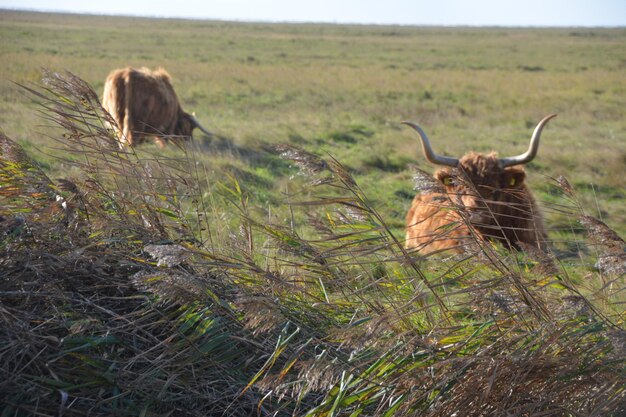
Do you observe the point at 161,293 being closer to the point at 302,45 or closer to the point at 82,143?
the point at 82,143

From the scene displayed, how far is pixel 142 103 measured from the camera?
12594mm

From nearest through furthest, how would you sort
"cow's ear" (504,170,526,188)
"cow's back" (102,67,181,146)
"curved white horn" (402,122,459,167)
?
"cow's ear" (504,170,526,188) < "curved white horn" (402,122,459,167) < "cow's back" (102,67,181,146)

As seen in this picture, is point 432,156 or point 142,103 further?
point 142,103

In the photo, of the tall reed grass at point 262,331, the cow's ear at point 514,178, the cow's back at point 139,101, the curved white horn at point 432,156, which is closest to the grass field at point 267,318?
the tall reed grass at point 262,331

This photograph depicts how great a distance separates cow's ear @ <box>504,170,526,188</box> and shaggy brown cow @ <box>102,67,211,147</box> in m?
6.46

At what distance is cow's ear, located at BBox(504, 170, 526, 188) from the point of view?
719cm

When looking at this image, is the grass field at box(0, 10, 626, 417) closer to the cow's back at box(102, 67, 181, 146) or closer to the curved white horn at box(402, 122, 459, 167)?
the curved white horn at box(402, 122, 459, 167)

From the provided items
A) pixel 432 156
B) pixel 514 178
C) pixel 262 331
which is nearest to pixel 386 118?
pixel 432 156

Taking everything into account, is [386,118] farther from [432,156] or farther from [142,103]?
[432,156]

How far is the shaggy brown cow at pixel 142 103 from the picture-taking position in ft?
40.5

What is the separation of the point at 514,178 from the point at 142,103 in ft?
24.2

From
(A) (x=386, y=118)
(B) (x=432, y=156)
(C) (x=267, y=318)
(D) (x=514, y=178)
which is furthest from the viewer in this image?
(A) (x=386, y=118)

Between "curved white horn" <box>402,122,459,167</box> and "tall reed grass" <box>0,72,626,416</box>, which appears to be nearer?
"tall reed grass" <box>0,72,626,416</box>

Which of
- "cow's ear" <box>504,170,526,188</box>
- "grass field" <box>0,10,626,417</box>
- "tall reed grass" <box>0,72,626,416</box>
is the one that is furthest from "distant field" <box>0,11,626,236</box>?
"tall reed grass" <box>0,72,626,416</box>
